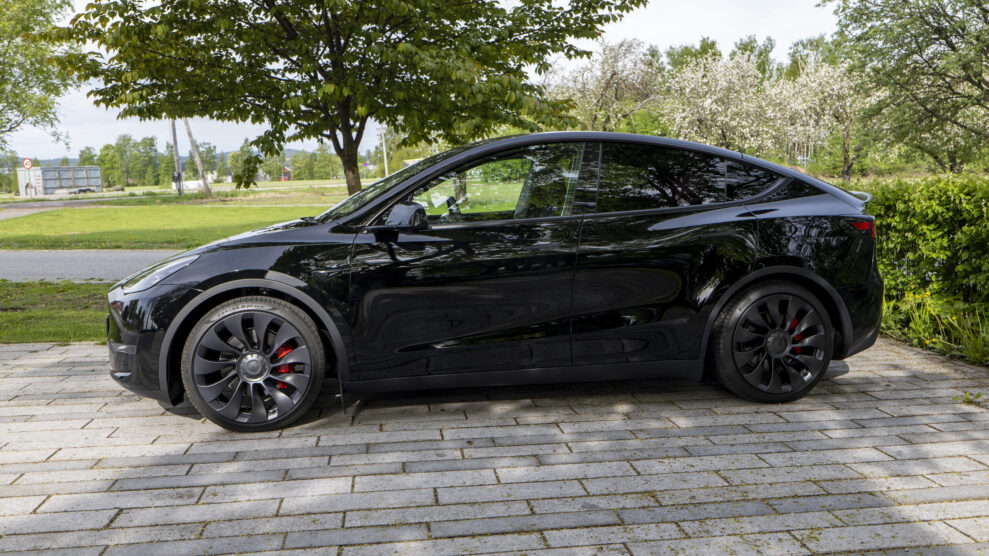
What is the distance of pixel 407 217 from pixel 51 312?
6.06m

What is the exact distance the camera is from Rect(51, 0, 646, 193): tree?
22.2 feet

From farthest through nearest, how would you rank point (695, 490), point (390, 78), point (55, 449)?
point (390, 78) → point (55, 449) → point (695, 490)

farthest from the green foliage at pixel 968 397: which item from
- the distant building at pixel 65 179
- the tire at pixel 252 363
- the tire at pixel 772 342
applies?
the distant building at pixel 65 179

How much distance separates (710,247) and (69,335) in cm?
565

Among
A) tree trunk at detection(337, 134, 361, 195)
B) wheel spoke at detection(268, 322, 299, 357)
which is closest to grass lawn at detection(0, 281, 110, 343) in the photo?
tree trunk at detection(337, 134, 361, 195)

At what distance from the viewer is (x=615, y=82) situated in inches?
1321

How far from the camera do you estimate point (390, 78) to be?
7.28m

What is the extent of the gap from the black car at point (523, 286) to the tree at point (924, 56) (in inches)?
1124

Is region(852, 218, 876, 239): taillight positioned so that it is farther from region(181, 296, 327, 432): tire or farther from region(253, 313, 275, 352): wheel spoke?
region(253, 313, 275, 352): wheel spoke

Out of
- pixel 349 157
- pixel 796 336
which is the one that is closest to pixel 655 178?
pixel 796 336

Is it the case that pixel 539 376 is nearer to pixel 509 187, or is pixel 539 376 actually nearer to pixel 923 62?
pixel 509 187

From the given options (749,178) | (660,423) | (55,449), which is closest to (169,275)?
(55,449)

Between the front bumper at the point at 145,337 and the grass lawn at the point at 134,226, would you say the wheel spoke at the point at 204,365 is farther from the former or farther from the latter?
the grass lawn at the point at 134,226

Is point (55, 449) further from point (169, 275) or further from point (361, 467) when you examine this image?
point (361, 467)
